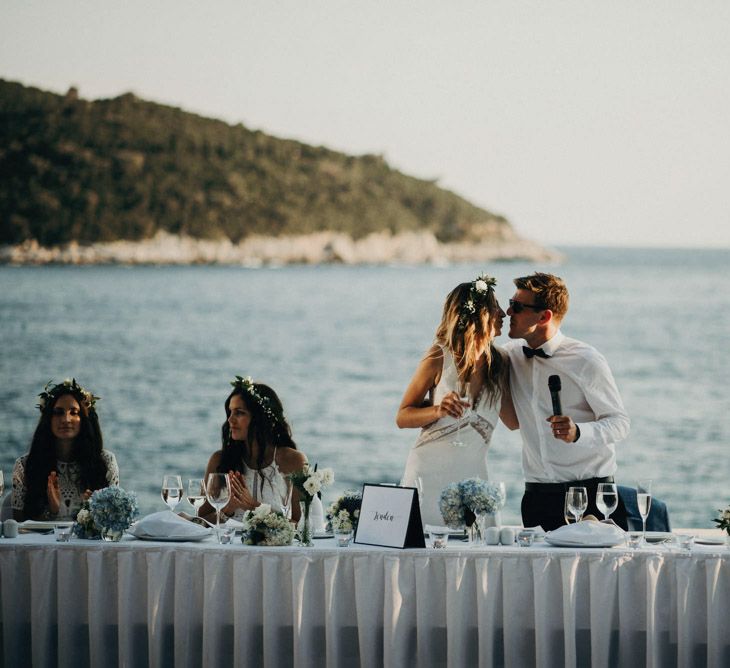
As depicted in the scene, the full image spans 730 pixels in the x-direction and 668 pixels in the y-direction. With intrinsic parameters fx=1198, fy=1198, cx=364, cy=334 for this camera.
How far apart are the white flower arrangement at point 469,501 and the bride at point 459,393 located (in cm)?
67

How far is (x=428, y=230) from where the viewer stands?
186ft

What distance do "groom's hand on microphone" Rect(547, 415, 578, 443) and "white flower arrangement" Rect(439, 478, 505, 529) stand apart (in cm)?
39

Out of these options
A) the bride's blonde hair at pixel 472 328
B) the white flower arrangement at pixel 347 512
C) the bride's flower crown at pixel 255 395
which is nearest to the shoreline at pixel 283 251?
the bride's flower crown at pixel 255 395

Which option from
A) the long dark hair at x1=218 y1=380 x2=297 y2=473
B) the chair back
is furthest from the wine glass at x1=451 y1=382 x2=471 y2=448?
the long dark hair at x1=218 y1=380 x2=297 y2=473

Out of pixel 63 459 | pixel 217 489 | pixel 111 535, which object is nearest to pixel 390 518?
pixel 217 489

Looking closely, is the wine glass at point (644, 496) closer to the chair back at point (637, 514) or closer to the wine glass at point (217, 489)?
the chair back at point (637, 514)

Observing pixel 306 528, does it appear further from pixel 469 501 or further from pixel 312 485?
pixel 469 501

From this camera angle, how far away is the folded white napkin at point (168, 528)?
13.2 feet

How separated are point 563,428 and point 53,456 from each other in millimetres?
2130

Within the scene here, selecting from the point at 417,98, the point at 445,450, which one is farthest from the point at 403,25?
the point at 445,450

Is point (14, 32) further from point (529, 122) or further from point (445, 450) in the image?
point (445, 450)

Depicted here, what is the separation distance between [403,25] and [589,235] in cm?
1285

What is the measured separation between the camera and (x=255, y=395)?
4977 mm

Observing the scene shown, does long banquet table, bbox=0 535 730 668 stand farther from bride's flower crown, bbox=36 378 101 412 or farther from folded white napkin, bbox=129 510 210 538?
bride's flower crown, bbox=36 378 101 412
